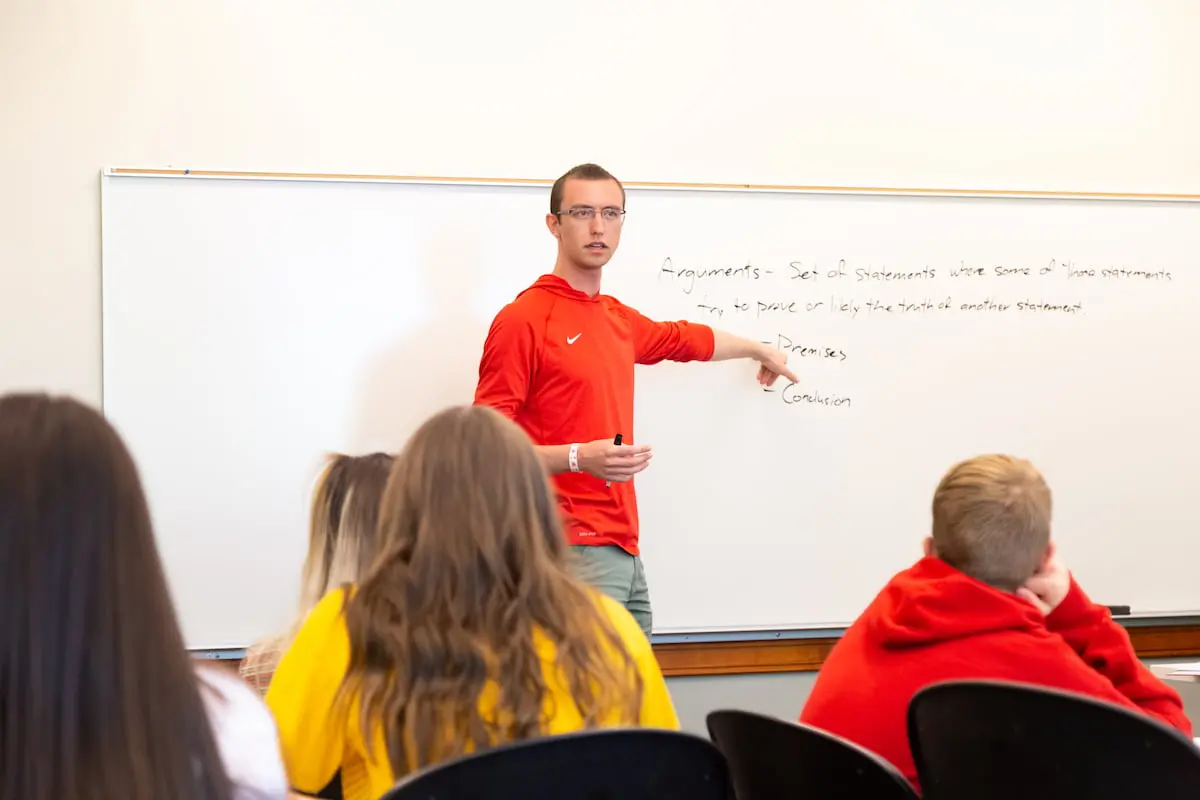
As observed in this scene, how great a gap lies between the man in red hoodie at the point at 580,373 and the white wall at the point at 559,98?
385 millimetres

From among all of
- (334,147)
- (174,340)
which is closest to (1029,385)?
(334,147)

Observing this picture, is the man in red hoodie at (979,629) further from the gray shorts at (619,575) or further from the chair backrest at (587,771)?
the gray shorts at (619,575)

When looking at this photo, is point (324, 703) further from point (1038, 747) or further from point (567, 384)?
point (567, 384)

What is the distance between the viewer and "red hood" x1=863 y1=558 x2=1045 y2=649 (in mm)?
1696

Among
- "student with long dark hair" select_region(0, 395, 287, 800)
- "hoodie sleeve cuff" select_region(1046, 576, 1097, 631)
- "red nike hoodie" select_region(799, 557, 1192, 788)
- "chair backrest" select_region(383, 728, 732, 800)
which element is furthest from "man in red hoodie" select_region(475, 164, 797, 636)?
"student with long dark hair" select_region(0, 395, 287, 800)

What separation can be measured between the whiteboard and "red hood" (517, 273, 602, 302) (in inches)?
12.6

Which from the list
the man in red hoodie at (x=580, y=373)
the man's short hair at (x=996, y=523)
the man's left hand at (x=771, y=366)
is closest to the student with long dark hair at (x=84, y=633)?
the man's short hair at (x=996, y=523)

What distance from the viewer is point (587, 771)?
1.27 m

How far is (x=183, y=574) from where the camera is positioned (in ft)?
10.0

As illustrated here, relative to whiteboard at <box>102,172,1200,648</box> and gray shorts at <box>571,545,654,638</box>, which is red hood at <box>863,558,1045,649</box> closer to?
gray shorts at <box>571,545,654,638</box>

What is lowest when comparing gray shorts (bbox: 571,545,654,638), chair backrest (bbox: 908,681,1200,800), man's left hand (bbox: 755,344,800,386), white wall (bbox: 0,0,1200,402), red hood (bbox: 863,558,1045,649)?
gray shorts (bbox: 571,545,654,638)

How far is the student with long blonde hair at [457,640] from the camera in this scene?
4.63 feet

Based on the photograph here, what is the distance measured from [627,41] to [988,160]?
1210 millimetres

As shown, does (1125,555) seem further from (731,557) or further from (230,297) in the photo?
(230,297)
